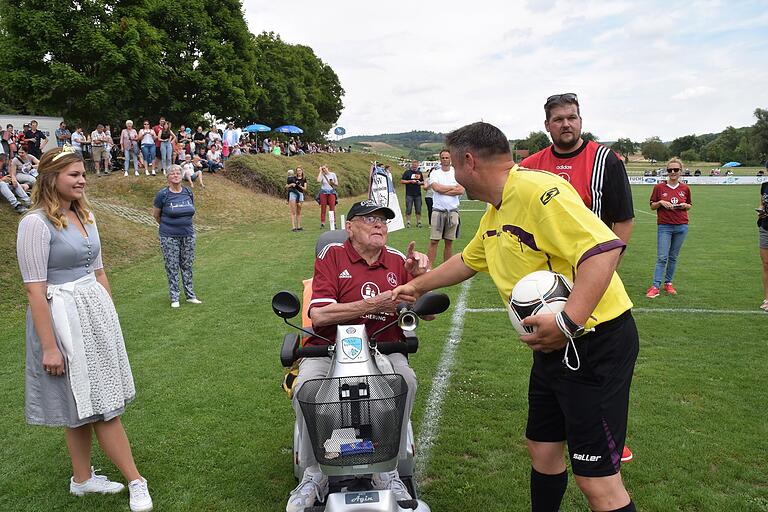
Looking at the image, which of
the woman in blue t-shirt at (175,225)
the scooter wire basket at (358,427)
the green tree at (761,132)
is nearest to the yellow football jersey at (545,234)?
the scooter wire basket at (358,427)

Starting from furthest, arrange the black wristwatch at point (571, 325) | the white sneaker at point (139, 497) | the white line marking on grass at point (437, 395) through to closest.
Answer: the white line marking on grass at point (437, 395), the white sneaker at point (139, 497), the black wristwatch at point (571, 325)

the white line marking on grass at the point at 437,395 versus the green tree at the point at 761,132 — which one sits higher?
the green tree at the point at 761,132

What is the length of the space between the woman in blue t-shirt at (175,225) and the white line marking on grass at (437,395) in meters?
4.38

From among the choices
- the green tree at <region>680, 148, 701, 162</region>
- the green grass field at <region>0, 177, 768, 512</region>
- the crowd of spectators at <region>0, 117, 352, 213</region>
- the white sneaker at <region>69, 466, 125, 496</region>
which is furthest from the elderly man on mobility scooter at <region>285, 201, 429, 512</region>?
the green tree at <region>680, 148, 701, 162</region>

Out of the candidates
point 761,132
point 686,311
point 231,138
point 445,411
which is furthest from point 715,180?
point 445,411

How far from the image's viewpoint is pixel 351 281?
12.8ft

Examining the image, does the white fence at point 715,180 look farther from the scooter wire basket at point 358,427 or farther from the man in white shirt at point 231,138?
the scooter wire basket at point 358,427

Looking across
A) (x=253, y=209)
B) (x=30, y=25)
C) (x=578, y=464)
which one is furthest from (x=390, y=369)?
(x=30, y=25)

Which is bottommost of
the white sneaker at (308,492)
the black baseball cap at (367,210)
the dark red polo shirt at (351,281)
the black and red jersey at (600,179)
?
the white sneaker at (308,492)

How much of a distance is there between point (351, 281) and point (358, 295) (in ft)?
0.35

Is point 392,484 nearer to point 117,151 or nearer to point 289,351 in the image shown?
point 289,351

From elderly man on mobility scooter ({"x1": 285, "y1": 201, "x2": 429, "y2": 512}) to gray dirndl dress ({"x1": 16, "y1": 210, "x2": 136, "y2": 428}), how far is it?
4.15 ft

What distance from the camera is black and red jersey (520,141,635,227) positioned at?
4.00 meters

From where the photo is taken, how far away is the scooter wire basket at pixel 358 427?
8.87ft
